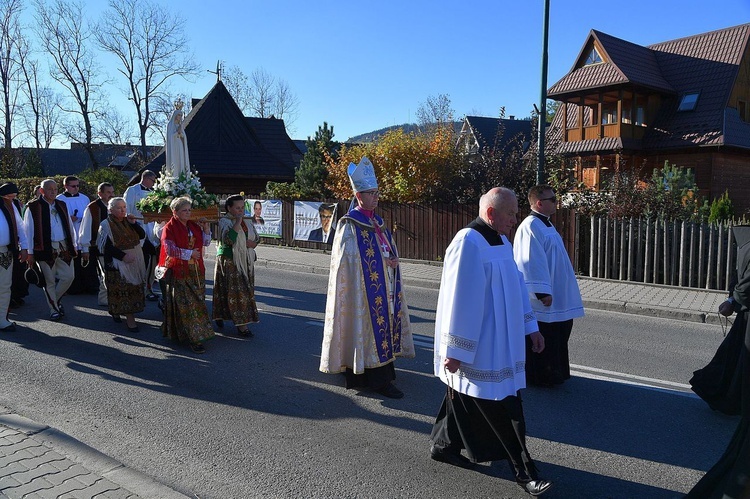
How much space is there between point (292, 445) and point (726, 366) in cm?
361

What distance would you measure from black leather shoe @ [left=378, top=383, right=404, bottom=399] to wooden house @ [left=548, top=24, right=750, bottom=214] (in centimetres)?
2498

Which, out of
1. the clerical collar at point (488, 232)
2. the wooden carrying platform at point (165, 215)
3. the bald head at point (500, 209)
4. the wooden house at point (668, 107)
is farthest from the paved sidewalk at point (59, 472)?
the wooden house at point (668, 107)

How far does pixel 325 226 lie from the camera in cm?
1980

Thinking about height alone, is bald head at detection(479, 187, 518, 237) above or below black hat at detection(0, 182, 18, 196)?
below

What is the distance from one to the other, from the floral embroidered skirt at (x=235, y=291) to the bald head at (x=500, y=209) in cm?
462

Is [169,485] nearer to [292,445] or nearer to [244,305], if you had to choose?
[292,445]

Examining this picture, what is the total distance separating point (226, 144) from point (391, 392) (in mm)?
28637

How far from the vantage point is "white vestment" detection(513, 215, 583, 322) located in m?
5.66

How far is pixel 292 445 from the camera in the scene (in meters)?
4.64

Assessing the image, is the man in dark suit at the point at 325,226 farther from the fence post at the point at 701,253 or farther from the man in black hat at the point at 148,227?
the fence post at the point at 701,253

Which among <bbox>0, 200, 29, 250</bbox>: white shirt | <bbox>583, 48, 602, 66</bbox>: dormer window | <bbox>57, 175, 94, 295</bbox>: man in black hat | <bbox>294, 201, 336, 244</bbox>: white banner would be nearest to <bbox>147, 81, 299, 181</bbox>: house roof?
<bbox>294, 201, 336, 244</bbox>: white banner

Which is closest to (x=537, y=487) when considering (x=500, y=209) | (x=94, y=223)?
(x=500, y=209)

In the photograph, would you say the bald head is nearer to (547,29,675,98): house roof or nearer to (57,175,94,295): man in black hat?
(57,175,94,295): man in black hat

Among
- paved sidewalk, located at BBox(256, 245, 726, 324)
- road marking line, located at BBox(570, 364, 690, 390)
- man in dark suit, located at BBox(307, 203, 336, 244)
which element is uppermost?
man in dark suit, located at BBox(307, 203, 336, 244)
